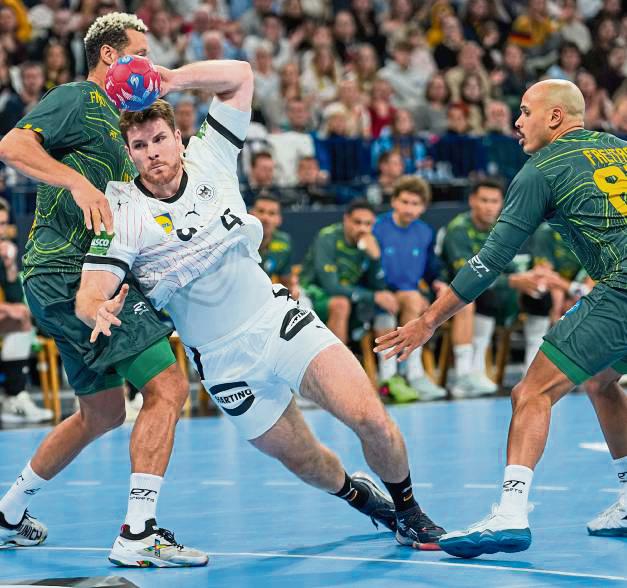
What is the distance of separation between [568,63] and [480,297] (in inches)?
250

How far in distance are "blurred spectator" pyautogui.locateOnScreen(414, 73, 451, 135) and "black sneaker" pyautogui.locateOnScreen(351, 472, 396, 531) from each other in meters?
10.0

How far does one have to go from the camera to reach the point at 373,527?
6430 mm

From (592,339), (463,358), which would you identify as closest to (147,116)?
(592,339)

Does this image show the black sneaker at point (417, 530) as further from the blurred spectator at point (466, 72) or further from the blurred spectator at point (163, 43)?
the blurred spectator at point (466, 72)

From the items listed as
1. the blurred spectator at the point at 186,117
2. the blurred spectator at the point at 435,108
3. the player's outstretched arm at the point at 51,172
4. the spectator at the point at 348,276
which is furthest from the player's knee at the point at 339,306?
the player's outstretched arm at the point at 51,172

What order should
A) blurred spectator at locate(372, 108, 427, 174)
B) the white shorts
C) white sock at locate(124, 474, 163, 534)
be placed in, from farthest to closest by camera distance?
blurred spectator at locate(372, 108, 427, 174), the white shorts, white sock at locate(124, 474, 163, 534)

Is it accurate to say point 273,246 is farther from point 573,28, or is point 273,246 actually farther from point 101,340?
point 573,28

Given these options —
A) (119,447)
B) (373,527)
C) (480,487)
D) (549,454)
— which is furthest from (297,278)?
(373,527)

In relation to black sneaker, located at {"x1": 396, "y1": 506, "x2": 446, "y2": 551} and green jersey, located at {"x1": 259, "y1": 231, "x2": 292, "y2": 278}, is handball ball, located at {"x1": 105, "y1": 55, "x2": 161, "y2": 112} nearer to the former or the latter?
black sneaker, located at {"x1": 396, "y1": 506, "x2": 446, "y2": 551}

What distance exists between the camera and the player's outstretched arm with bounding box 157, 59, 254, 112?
5605 mm

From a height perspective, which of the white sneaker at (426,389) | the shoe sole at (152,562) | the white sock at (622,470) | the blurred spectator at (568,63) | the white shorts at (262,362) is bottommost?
the white sneaker at (426,389)

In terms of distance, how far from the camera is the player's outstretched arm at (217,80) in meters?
5.61

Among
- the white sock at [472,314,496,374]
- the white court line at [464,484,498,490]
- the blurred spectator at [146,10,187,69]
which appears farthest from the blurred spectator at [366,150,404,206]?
the white court line at [464,484,498,490]

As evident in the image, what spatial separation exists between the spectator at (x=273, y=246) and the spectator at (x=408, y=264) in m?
0.96
